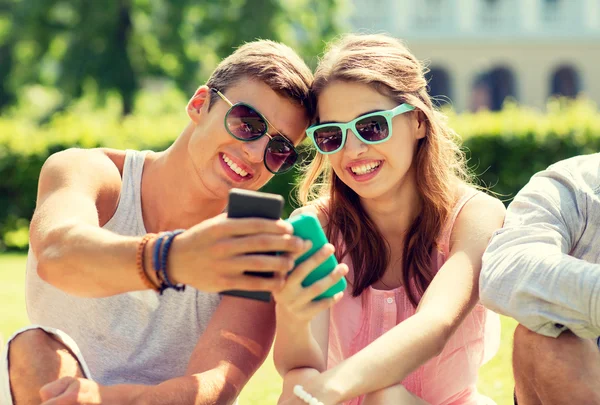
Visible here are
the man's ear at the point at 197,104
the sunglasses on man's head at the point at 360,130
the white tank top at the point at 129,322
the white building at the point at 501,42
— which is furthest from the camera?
the white building at the point at 501,42

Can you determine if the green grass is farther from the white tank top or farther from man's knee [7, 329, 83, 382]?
man's knee [7, 329, 83, 382]

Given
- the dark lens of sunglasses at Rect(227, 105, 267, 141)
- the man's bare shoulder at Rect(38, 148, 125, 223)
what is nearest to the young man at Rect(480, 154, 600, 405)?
the dark lens of sunglasses at Rect(227, 105, 267, 141)

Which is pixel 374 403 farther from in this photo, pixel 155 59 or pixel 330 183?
pixel 155 59

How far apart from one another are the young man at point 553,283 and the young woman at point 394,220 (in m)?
0.22

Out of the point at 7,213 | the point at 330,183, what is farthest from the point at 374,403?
the point at 7,213

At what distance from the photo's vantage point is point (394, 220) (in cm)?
370

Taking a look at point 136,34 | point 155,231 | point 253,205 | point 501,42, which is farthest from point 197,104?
point 501,42

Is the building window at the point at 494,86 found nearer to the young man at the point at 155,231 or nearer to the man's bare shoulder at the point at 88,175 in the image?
the young man at the point at 155,231

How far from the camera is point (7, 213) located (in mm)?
13477

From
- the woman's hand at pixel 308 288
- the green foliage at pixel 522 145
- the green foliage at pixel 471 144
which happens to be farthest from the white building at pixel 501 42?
the woman's hand at pixel 308 288

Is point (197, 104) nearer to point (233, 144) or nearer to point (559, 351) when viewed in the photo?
point (233, 144)

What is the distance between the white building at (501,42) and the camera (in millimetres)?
48875

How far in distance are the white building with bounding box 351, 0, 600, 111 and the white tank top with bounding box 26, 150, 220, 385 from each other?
4610cm

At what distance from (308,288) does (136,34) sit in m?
24.3
